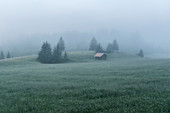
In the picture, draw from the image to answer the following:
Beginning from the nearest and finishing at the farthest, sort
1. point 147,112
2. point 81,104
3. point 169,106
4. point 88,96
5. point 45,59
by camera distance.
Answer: point 147,112 < point 169,106 < point 81,104 < point 88,96 < point 45,59

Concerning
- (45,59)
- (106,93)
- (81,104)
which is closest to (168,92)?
(106,93)

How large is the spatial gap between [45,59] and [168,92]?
84013 mm

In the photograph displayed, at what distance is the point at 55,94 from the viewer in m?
17.6

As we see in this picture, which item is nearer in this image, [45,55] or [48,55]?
[45,55]

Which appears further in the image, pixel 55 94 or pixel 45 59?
pixel 45 59

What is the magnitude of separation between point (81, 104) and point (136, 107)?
3916mm

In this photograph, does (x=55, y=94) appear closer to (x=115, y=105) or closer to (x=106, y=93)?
(x=106, y=93)

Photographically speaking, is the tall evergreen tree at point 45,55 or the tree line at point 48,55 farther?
the tree line at point 48,55

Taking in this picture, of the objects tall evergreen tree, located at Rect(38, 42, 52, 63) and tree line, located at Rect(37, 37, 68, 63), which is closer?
tall evergreen tree, located at Rect(38, 42, 52, 63)

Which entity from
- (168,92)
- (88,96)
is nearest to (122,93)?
(88,96)

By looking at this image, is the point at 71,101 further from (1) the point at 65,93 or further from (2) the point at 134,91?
(2) the point at 134,91

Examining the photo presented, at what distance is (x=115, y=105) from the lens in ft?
43.5

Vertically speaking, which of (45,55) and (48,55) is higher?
(45,55)

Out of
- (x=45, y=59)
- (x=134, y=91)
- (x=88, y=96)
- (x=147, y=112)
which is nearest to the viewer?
(x=147, y=112)
